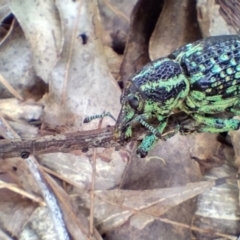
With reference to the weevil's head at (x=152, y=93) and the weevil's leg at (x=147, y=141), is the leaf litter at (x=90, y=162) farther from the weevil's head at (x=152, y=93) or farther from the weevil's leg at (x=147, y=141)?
the weevil's head at (x=152, y=93)

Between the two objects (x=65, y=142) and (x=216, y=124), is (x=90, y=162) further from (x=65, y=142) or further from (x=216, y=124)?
(x=216, y=124)

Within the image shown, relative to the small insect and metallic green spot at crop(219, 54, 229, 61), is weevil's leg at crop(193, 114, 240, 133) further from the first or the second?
metallic green spot at crop(219, 54, 229, 61)

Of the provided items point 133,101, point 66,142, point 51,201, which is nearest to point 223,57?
point 133,101

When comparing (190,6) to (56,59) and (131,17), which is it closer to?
(131,17)

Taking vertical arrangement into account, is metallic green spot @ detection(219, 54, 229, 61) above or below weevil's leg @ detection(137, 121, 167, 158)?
above

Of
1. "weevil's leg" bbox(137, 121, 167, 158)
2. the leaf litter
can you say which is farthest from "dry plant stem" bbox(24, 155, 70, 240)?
"weevil's leg" bbox(137, 121, 167, 158)
